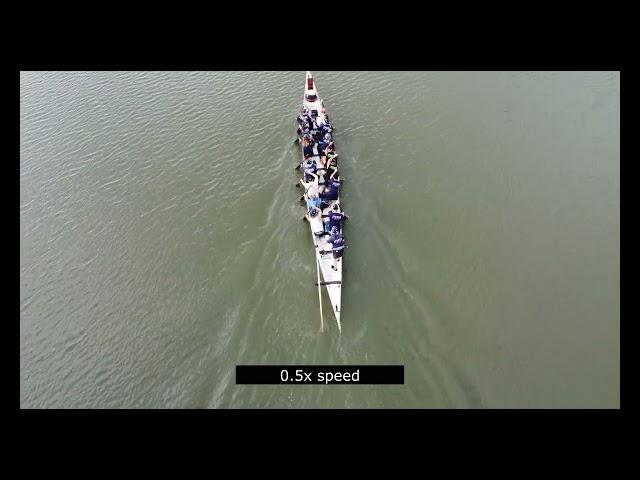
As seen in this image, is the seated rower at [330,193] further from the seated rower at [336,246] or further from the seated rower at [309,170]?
the seated rower at [336,246]

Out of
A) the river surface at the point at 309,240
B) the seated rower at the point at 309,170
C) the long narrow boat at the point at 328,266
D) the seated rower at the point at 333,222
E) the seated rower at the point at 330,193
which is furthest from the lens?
the seated rower at the point at 309,170

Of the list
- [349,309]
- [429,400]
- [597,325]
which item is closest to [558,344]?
[597,325]

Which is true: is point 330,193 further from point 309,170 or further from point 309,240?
point 309,240

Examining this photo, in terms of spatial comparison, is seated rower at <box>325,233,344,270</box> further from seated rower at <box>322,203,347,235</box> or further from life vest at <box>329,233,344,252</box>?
seated rower at <box>322,203,347,235</box>

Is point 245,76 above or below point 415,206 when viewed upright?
above

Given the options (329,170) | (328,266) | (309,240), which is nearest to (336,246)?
(328,266)

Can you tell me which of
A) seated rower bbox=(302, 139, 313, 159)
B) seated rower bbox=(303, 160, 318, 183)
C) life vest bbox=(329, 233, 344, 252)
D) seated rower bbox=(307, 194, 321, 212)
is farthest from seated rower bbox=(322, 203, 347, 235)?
seated rower bbox=(302, 139, 313, 159)

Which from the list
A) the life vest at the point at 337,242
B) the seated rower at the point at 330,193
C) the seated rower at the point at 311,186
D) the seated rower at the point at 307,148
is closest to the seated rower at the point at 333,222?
the life vest at the point at 337,242

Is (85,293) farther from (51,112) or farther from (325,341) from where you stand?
(51,112)
